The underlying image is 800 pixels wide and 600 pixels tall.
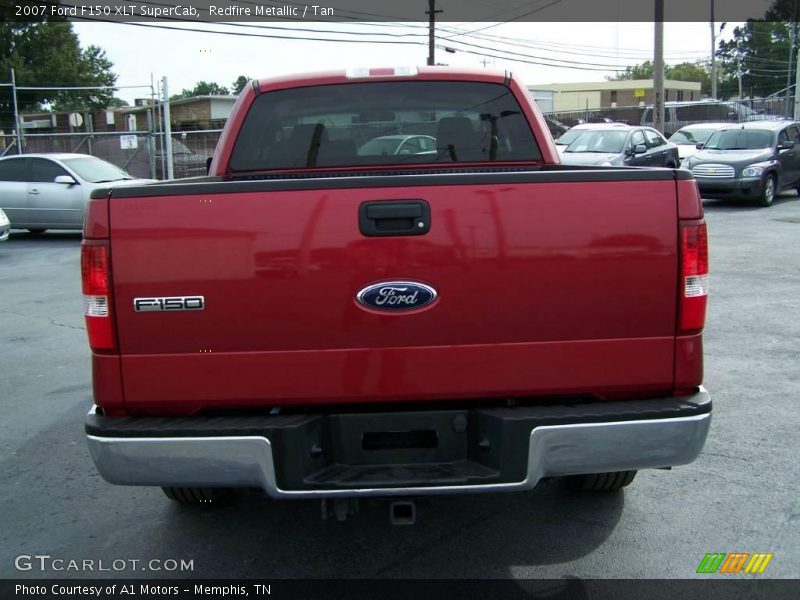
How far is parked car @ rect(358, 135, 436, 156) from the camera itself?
15.3 ft

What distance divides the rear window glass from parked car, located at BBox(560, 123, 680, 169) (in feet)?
40.4

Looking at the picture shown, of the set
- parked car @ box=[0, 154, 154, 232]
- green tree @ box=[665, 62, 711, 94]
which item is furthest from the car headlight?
green tree @ box=[665, 62, 711, 94]

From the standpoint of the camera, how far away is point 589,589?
3158mm

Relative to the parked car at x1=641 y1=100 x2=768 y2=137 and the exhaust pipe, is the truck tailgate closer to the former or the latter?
the exhaust pipe

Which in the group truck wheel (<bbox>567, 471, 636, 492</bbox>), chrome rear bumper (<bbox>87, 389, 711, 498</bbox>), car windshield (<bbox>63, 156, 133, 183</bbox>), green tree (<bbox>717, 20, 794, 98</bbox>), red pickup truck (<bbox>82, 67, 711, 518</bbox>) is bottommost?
truck wheel (<bbox>567, 471, 636, 492</bbox>)

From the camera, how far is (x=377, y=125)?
467cm

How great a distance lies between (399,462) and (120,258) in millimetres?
1235

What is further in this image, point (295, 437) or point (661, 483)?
point (661, 483)

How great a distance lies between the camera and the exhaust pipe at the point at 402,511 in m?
2.87

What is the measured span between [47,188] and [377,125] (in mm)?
12612

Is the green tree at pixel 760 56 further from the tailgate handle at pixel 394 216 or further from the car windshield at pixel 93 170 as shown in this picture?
the tailgate handle at pixel 394 216

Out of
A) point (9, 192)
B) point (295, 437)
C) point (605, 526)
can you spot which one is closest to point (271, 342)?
point (295, 437)

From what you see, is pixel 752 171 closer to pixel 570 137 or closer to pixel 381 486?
pixel 570 137

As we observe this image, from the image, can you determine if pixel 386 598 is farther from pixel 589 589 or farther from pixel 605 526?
pixel 605 526
